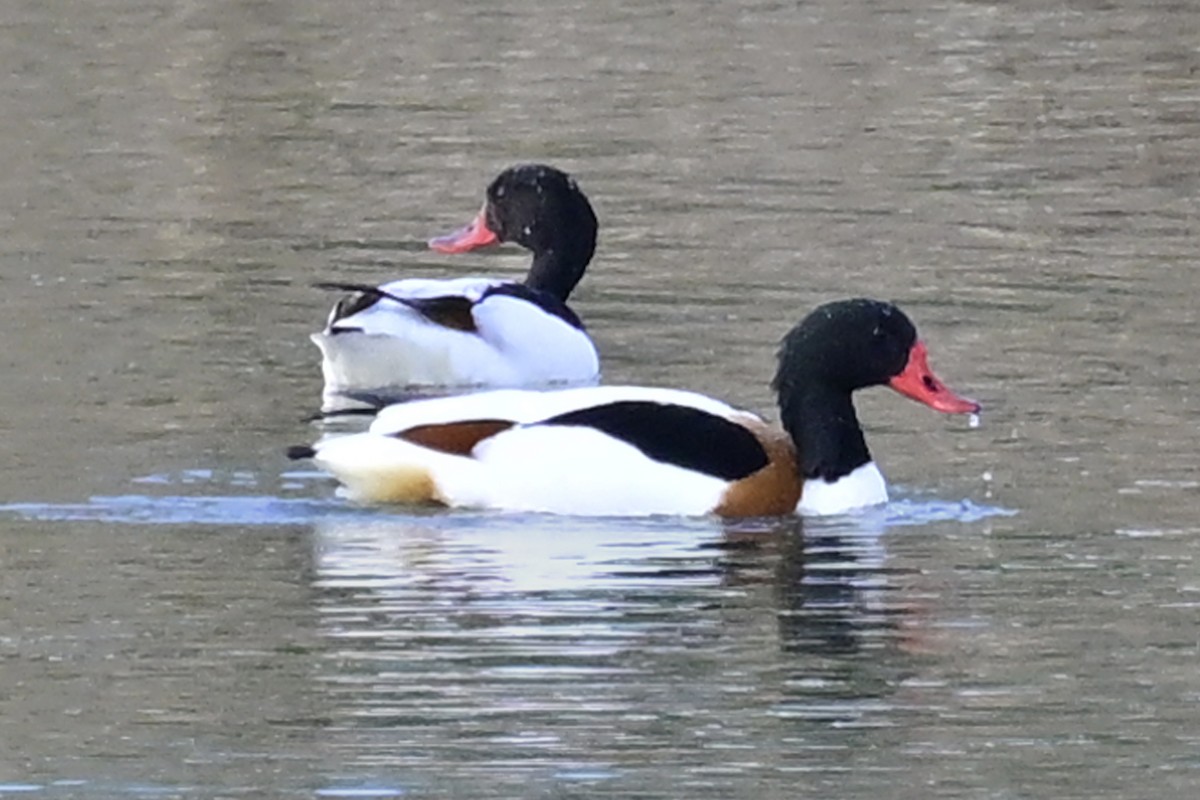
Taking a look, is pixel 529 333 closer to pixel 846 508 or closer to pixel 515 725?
pixel 846 508

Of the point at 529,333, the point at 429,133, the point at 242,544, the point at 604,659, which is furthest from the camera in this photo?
the point at 429,133

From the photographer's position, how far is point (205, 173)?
768 inches

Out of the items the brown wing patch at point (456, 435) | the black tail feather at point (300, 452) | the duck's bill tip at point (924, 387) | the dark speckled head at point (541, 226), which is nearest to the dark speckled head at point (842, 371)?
the duck's bill tip at point (924, 387)

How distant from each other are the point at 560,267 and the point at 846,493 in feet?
15.5

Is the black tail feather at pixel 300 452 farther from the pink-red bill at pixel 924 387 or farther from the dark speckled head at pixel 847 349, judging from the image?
the pink-red bill at pixel 924 387

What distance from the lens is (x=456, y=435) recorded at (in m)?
11.3

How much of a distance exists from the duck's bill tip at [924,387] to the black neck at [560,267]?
4169 mm

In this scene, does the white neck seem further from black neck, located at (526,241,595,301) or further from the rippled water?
Answer: black neck, located at (526,241,595,301)

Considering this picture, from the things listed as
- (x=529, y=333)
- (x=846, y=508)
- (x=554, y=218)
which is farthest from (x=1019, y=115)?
(x=846, y=508)

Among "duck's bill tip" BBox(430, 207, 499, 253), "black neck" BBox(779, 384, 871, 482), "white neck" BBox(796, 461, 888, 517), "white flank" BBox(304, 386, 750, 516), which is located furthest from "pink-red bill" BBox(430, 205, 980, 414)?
"duck's bill tip" BBox(430, 207, 499, 253)

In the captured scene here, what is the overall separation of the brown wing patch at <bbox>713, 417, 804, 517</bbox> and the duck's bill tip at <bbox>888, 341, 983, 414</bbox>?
0.52 m

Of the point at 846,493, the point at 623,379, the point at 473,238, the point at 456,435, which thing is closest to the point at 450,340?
the point at 623,379

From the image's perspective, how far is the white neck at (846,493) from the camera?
36.9ft

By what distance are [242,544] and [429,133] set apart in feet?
34.0
